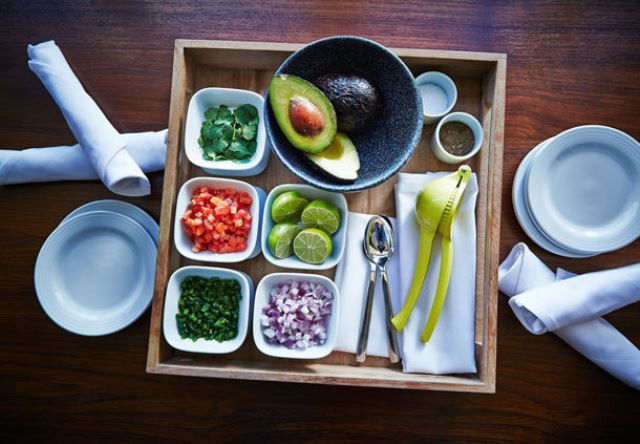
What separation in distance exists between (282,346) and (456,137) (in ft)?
2.35

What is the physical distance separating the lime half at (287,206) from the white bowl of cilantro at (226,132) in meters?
0.11

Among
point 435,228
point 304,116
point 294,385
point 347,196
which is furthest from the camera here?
point 294,385

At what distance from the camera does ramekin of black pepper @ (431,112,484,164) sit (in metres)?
1.06

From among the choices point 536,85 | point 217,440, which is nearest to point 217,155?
point 217,440

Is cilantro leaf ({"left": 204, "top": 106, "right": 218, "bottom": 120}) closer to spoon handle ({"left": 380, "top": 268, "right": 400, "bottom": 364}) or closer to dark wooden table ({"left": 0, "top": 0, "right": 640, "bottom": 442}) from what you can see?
dark wooden table ({"left": 0, "top": 0, "right": 640, "bottom": 442})

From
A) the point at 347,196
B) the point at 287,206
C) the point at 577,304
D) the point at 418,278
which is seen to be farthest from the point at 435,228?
the point at 577,304

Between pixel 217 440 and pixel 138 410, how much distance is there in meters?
0.26

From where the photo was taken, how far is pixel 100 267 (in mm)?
1195

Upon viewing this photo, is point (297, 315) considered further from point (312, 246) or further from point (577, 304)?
point (577, 304)

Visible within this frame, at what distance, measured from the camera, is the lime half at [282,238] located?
99 centimetres

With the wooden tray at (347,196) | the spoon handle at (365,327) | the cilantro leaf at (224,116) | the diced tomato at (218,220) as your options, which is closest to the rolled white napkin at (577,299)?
the wooden tray at (347,196)

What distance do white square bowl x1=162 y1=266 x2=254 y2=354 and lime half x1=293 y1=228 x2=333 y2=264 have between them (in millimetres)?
164

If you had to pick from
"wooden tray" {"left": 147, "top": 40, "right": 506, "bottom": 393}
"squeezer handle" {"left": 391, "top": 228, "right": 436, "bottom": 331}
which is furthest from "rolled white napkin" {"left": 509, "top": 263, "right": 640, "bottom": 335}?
"squeezer handle" {"left": 391, "top": 228, "right": 436, "bottom": 331}

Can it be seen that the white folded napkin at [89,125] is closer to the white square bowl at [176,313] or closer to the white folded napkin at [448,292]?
the white square bowl at [176,313]
